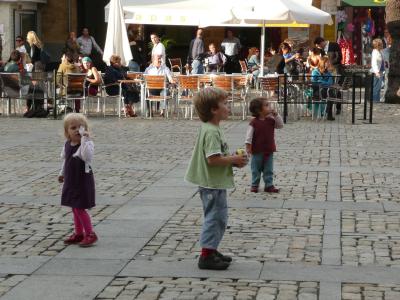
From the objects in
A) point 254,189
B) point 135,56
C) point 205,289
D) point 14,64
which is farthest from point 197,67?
point 205,289

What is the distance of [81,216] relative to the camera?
838 centimetres

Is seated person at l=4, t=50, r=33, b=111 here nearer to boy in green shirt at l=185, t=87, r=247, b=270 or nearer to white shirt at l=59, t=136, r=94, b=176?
white shirt at l=59, t=136, r=94, b=176

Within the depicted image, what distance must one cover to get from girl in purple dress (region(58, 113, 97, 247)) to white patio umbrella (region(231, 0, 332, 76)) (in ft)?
47.1

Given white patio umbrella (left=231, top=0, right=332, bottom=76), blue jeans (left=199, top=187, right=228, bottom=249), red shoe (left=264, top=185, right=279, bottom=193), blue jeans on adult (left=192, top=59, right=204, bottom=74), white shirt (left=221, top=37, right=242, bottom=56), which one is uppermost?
white patio umbrella (left=231, top=0, right=332, bottom=76)

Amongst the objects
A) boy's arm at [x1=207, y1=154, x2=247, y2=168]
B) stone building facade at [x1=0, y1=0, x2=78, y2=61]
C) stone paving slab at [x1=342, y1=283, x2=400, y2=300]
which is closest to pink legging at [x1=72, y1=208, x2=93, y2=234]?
boy's arm at [x1=207, y1=154, x2=247, y2=168]

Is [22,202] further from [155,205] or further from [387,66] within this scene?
[387,66]

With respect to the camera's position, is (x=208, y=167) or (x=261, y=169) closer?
(x=208, y=167)

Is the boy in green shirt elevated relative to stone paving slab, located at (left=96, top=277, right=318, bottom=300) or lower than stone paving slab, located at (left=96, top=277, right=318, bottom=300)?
elevated

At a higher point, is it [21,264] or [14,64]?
[14,64]

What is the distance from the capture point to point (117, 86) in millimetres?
21656

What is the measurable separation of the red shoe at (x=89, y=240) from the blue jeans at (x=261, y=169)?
10.6ft

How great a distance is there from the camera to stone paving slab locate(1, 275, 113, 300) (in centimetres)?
663

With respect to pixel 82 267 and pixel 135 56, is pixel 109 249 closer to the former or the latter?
pixel 82 267

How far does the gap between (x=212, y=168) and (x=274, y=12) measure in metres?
15.2
